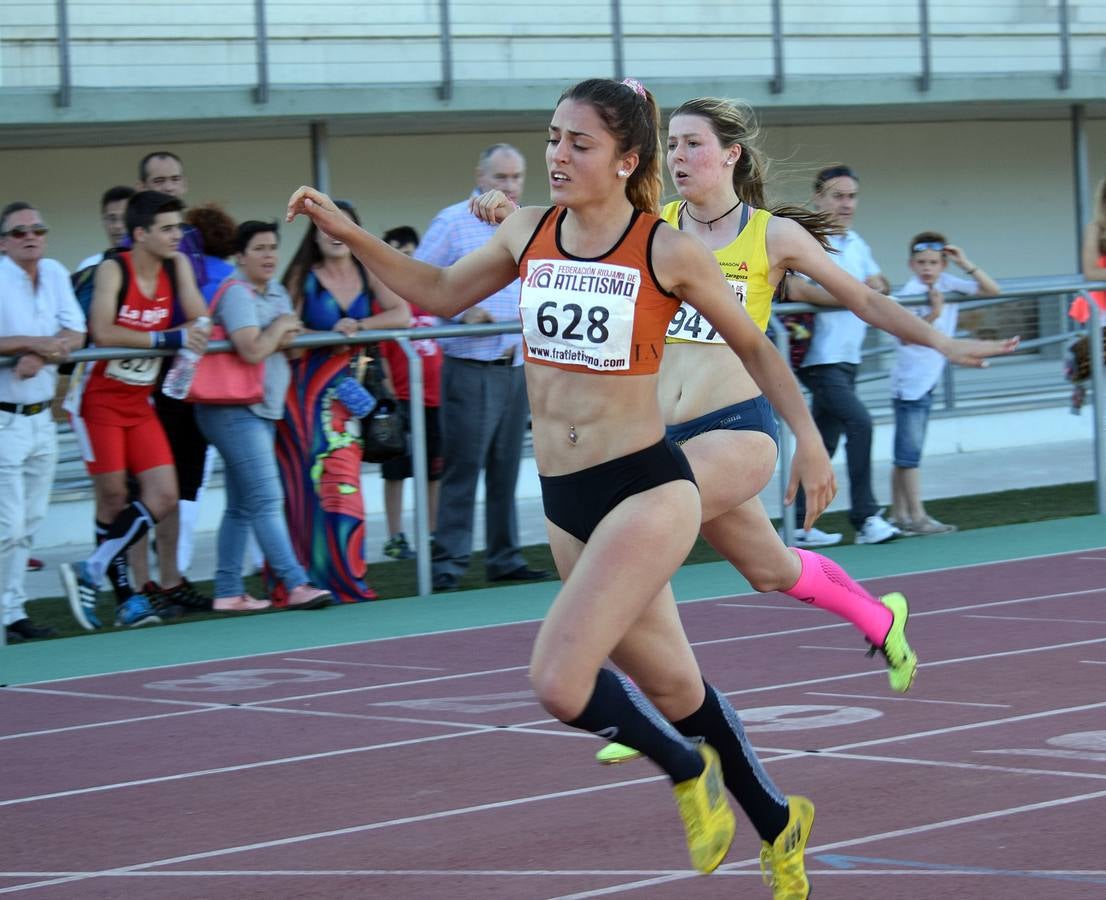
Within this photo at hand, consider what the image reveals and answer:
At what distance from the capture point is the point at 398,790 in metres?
5.68

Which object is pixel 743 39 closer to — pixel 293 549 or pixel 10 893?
pixel 293 549

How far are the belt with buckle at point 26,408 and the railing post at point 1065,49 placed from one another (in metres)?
14.4

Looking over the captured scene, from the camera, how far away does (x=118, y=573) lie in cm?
944

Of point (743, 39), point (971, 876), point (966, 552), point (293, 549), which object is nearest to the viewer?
point (971, 876)

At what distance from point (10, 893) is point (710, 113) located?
11.3 feet

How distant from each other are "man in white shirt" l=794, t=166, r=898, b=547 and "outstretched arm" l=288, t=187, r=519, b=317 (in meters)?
6.38

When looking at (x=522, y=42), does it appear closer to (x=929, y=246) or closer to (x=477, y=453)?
(x=929, y=246)

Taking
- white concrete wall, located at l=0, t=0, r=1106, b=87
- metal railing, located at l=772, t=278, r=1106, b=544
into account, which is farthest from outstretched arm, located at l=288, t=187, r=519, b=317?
white concrete wall, located at l=0, t=0, r=1106, b=87

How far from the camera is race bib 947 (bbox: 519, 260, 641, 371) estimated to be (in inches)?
175

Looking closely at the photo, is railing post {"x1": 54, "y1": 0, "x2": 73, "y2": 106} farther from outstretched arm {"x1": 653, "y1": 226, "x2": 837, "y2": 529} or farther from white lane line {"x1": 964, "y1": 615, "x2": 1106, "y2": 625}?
outstretched arm {"x1": 653, "y1": 226, "x2": 837, "y2": 529}

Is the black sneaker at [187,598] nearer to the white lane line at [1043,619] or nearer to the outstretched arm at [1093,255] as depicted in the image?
the white lane line at [1043,619]

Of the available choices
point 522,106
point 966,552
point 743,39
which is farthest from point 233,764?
point 743,39

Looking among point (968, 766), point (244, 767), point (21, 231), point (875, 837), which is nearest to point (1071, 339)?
point (21, 231)

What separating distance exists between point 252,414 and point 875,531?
4058mm
